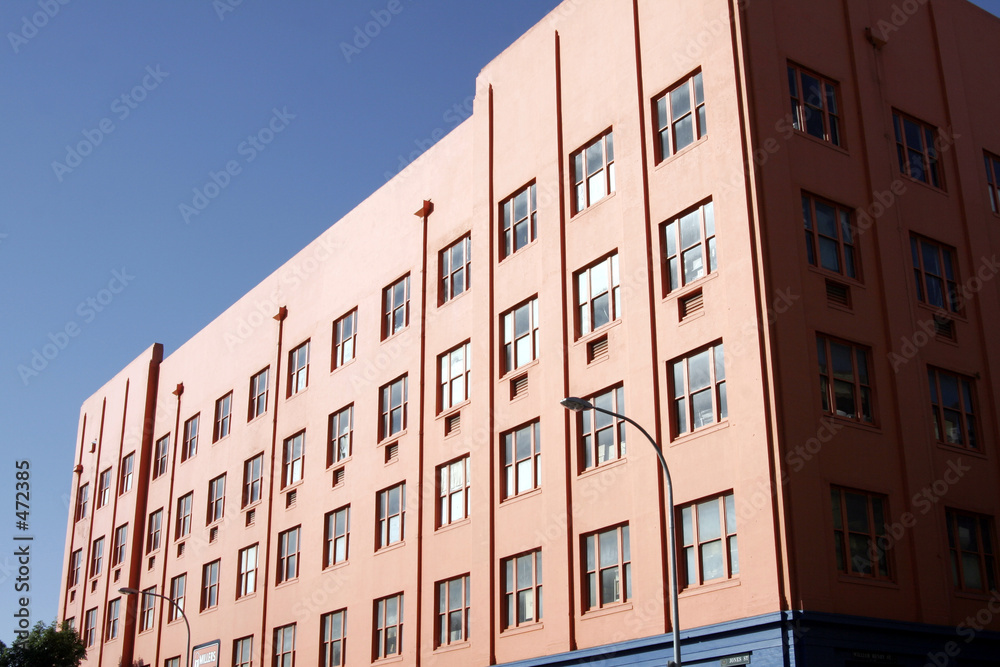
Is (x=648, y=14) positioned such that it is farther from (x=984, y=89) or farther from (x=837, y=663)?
(x=837, y=663)

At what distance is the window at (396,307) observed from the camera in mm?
38094

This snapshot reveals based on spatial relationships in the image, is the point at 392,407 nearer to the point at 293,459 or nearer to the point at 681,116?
the point at 293,459

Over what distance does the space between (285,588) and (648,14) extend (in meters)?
24.2

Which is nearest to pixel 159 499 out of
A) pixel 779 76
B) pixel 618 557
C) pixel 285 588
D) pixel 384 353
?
pixel 285 588

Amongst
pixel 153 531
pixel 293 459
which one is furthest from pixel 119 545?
pixel 293 459

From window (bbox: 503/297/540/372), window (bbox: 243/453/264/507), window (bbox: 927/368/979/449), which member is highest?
window (bbox: 503/297/540/372)

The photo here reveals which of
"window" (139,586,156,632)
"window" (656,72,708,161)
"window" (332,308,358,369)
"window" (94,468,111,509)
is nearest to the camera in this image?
"window" (656,72,708,161)

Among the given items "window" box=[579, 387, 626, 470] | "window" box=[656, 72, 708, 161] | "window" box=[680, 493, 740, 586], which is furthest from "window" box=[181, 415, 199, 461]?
"window" box=[680, 493, 740, 586]

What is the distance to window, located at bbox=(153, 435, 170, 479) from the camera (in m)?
53.6

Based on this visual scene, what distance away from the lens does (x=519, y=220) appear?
1308 inches

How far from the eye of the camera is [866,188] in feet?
90.6

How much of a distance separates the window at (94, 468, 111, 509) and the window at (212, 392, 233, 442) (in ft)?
41.7

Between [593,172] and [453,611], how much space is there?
13350 millimetres

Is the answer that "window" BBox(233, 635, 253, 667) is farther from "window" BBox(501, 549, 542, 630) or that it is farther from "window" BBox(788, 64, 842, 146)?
"window" BBox(788, 64, 842, 146)
